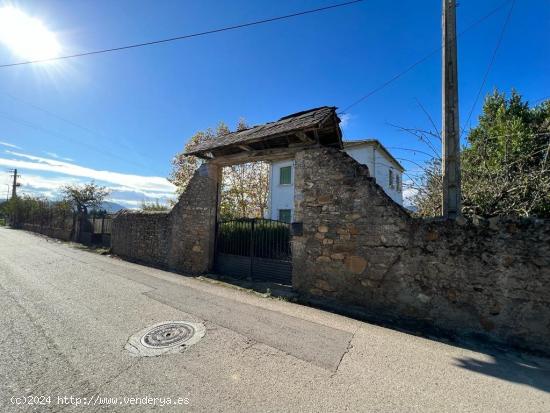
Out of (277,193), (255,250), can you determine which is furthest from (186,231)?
(277,193)

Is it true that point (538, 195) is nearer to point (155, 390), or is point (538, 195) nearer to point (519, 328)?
point (519, 328)

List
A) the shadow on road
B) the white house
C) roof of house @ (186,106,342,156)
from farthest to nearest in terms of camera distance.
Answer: the white house
roof of house @ (186,106,342,156)
the shadow on road

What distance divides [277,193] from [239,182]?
313 centimetres

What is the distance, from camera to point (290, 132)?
620cm

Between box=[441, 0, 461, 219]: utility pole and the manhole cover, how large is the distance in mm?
4780

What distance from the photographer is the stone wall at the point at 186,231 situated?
8500 mm

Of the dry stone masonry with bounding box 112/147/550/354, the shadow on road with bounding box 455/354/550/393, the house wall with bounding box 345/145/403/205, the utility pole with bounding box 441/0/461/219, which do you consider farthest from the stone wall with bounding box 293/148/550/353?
the house wall with bounding box 345/145/403/205

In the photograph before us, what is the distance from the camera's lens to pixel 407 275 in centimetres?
487

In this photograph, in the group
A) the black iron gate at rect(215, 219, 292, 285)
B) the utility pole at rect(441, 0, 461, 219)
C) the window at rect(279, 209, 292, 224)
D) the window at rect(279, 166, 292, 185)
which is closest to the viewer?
the utility pole at rect(441, 0, 461, 219)

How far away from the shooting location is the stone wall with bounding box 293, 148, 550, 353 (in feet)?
13.0

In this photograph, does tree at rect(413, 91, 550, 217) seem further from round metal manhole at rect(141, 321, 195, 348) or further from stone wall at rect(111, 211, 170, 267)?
Result: stone wall at rect(111, 211, 170, 267)

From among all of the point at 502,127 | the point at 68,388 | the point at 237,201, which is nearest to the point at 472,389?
the point at 68,388

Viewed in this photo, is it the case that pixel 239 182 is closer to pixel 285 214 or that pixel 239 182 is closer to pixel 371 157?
pixel 285 214

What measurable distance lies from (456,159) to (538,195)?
1580 mm
